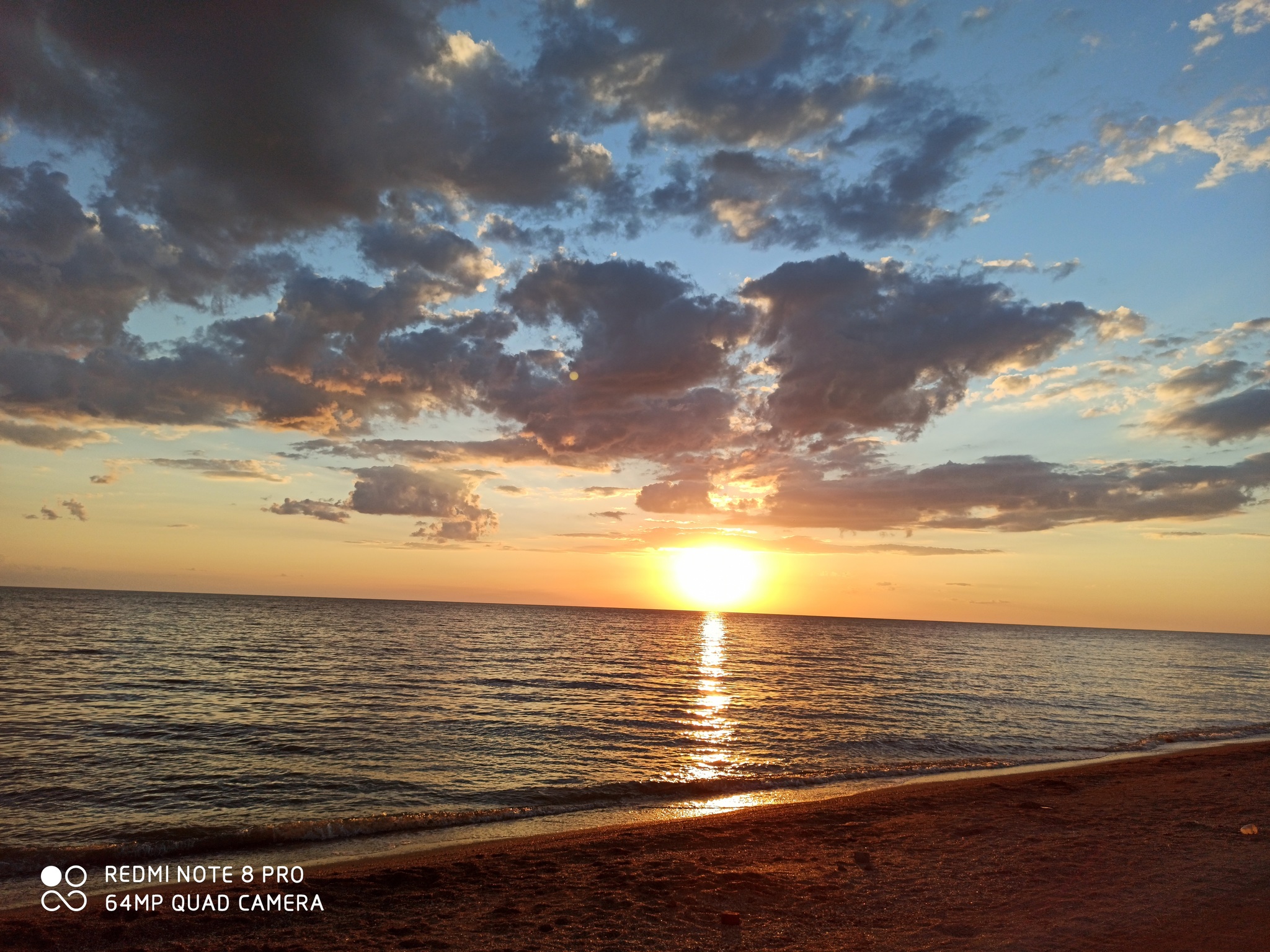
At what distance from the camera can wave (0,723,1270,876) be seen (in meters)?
13.7

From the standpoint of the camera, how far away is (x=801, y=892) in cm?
1140

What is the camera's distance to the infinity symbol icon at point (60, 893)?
11.0m

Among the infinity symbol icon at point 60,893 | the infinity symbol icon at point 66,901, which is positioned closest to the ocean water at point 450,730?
the infinity symbol icon at point 60,893

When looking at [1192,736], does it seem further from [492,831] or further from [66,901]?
[66,901]

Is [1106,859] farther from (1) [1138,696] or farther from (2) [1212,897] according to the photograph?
(1) [1138,696]

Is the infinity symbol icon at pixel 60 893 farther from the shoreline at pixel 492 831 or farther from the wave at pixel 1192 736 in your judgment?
the wave at pixel 1192 736

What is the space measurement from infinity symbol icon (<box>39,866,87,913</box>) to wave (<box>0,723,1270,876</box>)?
350mm

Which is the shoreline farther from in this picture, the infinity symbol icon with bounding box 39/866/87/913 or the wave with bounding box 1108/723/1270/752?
the wave with bounding box 1108/723/1270/752

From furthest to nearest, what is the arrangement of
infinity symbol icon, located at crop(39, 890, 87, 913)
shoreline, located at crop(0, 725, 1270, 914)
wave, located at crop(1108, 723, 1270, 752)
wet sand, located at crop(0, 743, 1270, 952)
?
wave, located at crop(1108, 723, 1270, 752) < shoreline, located at crop(0, 725, 1270, 914) < infinity symbol icon, located at crop(39, 890, 87, 913) < wet sand, located at crop(0, 743, 1270, 952)

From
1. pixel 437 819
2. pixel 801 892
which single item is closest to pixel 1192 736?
pixel 801 892

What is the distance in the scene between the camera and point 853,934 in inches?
380

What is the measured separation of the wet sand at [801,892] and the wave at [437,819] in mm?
2512

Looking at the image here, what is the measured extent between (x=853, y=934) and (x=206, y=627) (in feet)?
313

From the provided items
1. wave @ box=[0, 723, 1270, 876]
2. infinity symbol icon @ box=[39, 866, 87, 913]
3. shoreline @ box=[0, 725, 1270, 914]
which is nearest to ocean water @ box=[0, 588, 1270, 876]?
wave @ box=[0, 723, 1270, 876]
